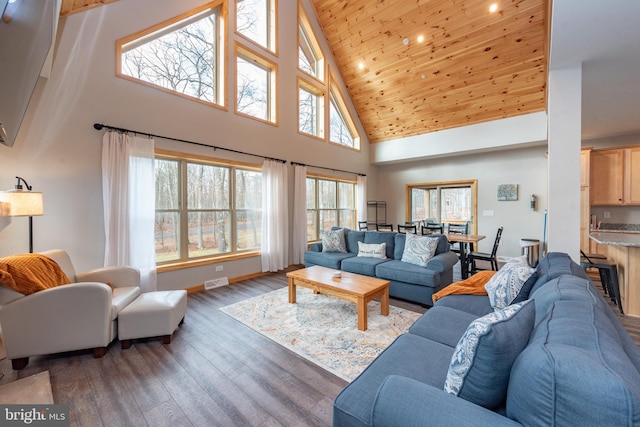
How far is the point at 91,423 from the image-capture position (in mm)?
1598

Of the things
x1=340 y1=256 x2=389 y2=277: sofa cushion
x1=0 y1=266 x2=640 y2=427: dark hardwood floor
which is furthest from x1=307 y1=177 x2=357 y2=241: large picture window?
x1=0 y1=266 x2=640 y2=427: dark hardwood floor

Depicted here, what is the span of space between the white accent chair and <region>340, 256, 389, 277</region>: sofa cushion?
294 centimetres

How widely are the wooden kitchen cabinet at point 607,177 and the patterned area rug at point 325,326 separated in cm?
471

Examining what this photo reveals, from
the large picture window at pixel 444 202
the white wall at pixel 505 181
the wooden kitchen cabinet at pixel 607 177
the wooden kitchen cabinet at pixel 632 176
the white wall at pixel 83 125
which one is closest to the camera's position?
the white wall at pixel 83 125

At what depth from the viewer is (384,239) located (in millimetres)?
4480

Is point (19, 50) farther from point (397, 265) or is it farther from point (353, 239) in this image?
point (353, 239)

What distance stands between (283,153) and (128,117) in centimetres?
262

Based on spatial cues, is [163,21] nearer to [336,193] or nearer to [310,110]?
[310,110]

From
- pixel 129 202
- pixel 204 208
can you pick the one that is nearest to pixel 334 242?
pixel 204 208

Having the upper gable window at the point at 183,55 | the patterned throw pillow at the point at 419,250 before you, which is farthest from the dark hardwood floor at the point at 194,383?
the upper gable window at the point at 183,55

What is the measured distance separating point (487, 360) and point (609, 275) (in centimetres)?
403

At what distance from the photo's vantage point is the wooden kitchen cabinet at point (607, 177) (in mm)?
4699

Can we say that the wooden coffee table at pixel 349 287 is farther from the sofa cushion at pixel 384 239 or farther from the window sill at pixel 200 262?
the window sill at pixel 200 262

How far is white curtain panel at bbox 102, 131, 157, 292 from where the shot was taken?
3.22 meters
